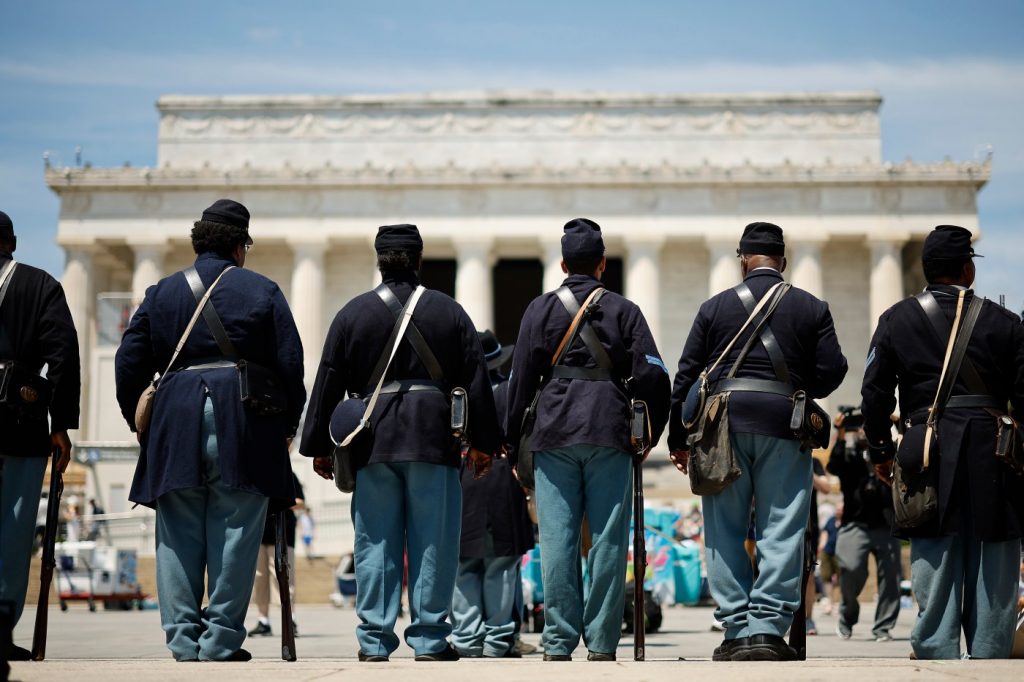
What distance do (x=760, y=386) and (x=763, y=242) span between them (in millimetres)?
1026

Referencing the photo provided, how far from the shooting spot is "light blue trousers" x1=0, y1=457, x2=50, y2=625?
8.80m

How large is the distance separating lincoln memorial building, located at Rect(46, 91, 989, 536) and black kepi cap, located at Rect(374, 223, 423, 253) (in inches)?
1758

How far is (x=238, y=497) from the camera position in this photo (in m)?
8.80

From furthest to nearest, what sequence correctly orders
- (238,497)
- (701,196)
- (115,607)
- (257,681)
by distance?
(701,196) < (115,607) < (238,497) < (257,681)

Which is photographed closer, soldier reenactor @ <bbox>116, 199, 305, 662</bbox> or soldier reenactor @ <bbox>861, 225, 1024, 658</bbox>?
soldier reenactor @ <bbox>116, 199, 305, 662</bbox>

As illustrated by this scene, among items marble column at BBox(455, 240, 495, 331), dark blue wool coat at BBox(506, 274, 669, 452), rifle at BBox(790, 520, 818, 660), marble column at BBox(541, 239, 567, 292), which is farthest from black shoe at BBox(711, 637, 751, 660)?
marble column at BBox(455, 240, 495, 331)

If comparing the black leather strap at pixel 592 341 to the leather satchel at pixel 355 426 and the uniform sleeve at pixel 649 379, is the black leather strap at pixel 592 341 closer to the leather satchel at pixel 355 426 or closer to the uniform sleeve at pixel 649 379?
the uniform sleeve at pixel 649 379

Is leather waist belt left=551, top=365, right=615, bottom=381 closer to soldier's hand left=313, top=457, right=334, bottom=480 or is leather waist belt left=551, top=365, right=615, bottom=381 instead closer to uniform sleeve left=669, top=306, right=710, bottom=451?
uniform sleeve left=669, top=306, right=710, bottom=451

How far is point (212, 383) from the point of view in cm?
884

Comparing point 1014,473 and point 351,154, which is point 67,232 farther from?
point 1014,473

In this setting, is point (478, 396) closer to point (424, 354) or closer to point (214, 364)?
point (424, 354)

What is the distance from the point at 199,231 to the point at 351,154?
48223 mm

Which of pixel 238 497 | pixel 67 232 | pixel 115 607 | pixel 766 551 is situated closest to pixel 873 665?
pixel 766 551

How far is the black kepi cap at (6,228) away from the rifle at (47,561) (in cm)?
143
